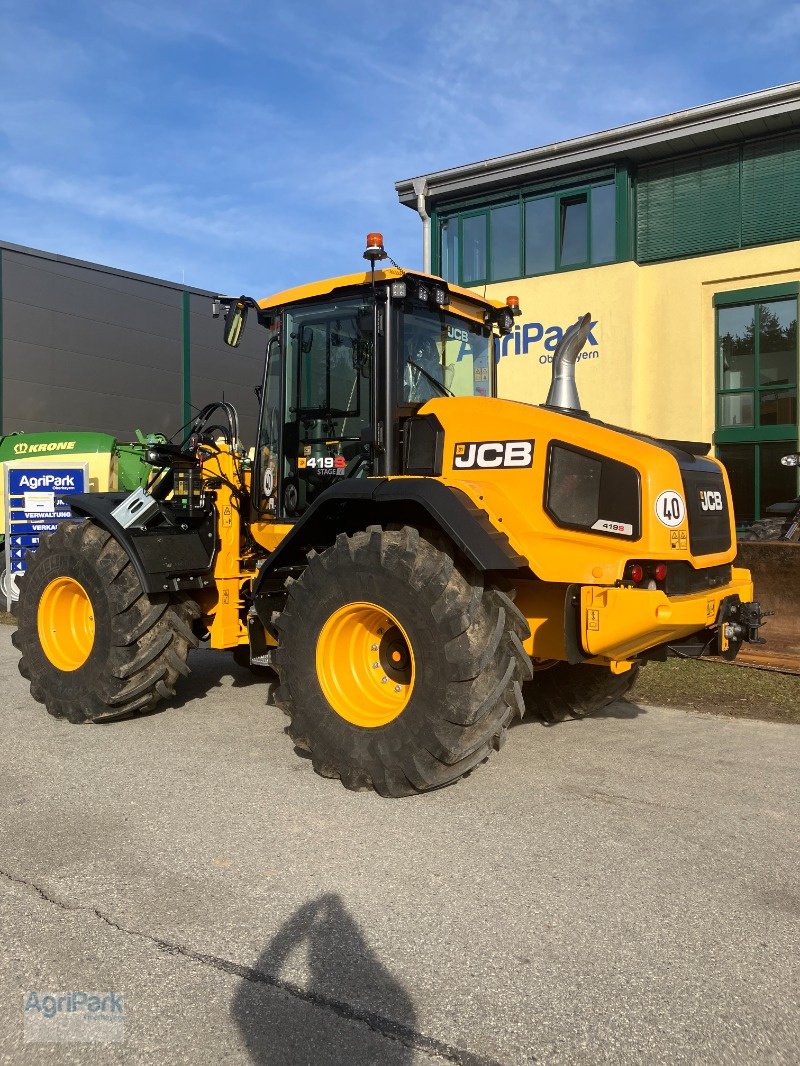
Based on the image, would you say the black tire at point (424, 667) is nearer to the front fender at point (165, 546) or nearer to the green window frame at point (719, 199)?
the front fender at point (165, 546)

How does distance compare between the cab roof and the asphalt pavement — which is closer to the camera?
the asphalt pavement

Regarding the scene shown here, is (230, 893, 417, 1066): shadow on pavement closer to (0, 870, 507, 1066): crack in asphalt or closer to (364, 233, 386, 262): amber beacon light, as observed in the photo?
(0, 870, 507, 1066): crack in asphalt

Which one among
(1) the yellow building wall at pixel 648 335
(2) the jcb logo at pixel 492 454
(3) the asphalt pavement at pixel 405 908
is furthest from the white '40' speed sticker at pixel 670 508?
(1) the yellow building wall at pixel 648 335

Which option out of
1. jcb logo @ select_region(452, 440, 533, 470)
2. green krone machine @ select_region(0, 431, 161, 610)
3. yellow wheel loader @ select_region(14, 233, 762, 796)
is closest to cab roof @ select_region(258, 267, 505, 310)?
yellow wheel loader @ select_region(14, 233, 762, 796)

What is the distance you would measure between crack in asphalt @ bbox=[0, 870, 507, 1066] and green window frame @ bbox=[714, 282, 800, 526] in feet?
44.0

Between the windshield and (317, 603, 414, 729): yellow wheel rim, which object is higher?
the windshield

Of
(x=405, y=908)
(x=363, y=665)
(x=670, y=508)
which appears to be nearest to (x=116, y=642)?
(x=363, y=665)

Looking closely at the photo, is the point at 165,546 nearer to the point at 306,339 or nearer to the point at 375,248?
the point at 306,339

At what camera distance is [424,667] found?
4199 millimetres

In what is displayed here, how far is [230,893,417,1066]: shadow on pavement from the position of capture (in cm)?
238

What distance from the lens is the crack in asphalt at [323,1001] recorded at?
2363 millimetres

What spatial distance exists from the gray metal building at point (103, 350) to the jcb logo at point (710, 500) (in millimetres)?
12929

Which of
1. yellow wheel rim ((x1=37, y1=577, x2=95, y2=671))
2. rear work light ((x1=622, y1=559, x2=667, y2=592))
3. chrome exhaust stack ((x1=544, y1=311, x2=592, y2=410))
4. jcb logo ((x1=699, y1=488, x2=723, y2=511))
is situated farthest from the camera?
yellow wheel rim ((x1=37, y1=577, x2=95, y2=671))

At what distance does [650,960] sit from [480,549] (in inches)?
72.9
